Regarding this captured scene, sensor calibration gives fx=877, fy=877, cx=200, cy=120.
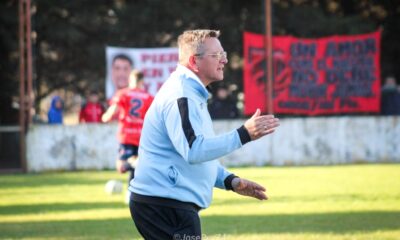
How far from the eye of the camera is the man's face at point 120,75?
70.5ft

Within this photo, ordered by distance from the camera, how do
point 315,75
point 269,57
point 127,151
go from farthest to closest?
point 315,75 → point 269,57 → point 127,151

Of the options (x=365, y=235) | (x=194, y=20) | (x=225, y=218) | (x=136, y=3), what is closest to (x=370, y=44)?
(x=194, y=20)

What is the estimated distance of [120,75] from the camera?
21.5m

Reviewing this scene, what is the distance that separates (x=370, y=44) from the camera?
22.3 meters

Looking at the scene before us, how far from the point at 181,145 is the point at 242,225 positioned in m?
5.51

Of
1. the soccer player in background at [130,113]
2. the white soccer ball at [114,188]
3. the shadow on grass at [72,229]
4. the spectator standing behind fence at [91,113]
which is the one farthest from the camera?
the spectator standing behind fence at [91,113]

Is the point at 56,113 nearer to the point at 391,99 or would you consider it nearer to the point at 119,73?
the point at 119,73

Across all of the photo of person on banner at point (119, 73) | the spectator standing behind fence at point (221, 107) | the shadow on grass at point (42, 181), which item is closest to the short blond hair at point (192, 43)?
the shadow on grass at point (42, 181)

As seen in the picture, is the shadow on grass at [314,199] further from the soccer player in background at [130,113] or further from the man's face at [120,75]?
the man's face at [120,75]

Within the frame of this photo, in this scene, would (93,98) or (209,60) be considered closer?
(209,60)

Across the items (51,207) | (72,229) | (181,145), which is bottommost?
(51,207)

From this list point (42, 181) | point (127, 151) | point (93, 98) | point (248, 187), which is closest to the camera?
point (248, 187)

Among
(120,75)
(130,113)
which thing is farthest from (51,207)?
(120,75)

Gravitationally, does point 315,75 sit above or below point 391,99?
above
